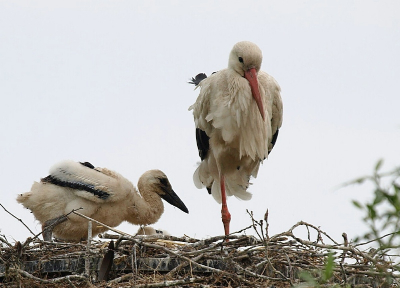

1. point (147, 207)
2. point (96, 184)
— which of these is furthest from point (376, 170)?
point (147, 207)

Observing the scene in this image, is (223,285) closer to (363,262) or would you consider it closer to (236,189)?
(363,262)

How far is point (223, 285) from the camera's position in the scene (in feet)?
12.2

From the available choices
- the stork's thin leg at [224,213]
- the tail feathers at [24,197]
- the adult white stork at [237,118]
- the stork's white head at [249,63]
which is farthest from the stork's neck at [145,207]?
the stork's white head at [249,63]

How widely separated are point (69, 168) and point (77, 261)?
5.70ft

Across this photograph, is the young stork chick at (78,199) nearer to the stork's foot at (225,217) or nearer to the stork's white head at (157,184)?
the stork's white head at (157,184)

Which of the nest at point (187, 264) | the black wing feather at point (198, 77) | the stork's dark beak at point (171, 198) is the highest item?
the black wing feather at point (198, 77)

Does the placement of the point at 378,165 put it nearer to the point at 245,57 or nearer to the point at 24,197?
the point at 245,57

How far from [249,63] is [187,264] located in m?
2.02

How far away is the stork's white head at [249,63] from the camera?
5105 mm

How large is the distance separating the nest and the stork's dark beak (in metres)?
2.21

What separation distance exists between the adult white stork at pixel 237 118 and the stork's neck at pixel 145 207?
671mm

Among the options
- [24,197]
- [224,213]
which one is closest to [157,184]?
[224,213]

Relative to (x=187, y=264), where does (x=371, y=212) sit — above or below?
below

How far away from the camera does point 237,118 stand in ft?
17.0
